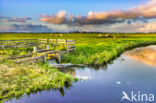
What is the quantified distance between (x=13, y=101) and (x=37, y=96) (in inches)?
70.4

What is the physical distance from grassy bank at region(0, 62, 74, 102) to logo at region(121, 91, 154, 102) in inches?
189

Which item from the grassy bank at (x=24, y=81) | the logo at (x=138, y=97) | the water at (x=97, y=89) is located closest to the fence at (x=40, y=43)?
the water at (x=97, y=89)

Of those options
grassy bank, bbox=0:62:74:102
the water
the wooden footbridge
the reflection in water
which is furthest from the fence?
the reflection in water

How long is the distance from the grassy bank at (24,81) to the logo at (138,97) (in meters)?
4.80

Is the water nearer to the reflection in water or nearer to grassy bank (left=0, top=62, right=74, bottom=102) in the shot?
grassy bank (left=0, top=62, right=74, bottom=102)

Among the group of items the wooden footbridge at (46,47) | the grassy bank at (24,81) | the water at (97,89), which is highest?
the wooden footbridge at (46,47)

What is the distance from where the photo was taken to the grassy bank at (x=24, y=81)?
10941mm

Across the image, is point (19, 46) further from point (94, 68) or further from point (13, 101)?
point (13, 101)

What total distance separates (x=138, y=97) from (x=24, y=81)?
907 cm

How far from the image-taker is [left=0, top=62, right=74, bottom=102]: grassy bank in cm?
1094

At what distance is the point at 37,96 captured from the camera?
1162cm

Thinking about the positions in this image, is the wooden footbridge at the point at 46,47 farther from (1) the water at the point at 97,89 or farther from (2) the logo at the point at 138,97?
(2) the logo at the point at 138,97

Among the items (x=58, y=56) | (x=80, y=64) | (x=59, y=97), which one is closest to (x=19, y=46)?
(x=58, y=56)

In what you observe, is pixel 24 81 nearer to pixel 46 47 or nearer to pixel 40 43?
pixel 46 47
